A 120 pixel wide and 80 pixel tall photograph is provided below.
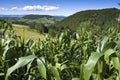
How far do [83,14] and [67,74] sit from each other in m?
160

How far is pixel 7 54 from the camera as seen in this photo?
253cm

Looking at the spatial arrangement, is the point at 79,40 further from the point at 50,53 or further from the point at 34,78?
the point at 34,78

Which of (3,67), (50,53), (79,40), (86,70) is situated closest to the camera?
(86,70)

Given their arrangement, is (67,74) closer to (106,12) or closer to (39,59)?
(39,59)

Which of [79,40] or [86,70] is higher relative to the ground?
[86,70]

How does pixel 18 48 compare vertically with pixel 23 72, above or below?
above

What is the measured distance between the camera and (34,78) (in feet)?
7.88

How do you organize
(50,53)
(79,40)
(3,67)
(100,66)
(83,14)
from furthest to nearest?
(83,14)
(79,40)
(50,53)
(3,67)
(100,66)

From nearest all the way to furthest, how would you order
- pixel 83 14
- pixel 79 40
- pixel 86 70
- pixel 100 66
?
pixel 86 70 → pixel 100 66 → pixel 79 40 → pixel 83 14

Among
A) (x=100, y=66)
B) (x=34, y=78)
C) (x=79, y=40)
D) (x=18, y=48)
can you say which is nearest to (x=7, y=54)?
(x=18, y=48)

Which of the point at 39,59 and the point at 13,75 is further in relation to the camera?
the point at 13,75

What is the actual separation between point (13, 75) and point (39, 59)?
0.92 metres

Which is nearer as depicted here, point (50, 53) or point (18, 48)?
point (18, 48)

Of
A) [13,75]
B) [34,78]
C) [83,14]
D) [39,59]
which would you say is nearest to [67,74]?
[34,78]
